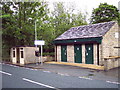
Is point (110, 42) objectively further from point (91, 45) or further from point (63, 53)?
point (63, 53)

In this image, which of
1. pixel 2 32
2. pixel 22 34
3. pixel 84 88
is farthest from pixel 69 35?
pixel 84 88

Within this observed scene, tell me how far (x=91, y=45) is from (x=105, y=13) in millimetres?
16534

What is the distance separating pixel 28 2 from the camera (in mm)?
26047

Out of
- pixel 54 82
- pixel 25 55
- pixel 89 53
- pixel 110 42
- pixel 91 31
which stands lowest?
pixel 54 82

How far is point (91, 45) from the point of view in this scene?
18.3 meters

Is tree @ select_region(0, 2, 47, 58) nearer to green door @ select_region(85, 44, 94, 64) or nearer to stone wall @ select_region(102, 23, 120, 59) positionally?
green door @ select_region(85, 44, 94, 64)

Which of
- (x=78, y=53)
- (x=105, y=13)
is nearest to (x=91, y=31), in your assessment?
(x=78, y=53)

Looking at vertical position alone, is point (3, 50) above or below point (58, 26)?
below

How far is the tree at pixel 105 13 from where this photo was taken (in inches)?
1249

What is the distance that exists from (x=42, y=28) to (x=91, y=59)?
1145cm

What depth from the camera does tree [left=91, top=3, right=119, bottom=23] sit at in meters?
31.7

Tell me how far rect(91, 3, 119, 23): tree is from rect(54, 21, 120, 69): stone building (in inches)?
449

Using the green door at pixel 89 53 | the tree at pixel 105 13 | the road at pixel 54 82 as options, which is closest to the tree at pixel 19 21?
the green door at pixel 89 53

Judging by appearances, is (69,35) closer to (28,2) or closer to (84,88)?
(28,2)
